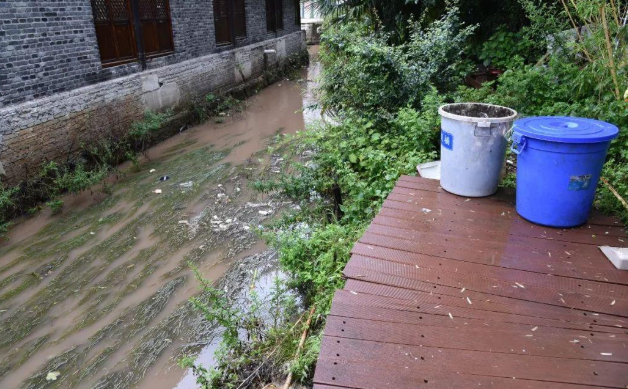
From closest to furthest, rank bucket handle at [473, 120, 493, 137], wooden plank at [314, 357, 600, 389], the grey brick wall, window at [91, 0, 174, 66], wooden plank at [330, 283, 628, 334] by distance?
wooden plank at [314, 357, 600, 389], wooden plank at [330, 283, 628, 334], bucket handle at [473, 120, 493, 137], the grey brick wall, window at [91, 0, 174, 66]

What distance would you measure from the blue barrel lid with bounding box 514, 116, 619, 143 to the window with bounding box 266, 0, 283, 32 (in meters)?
14.4

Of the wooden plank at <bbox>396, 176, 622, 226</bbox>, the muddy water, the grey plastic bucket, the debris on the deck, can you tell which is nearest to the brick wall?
the muddy water

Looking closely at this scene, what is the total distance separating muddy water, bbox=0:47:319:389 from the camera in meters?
3.68

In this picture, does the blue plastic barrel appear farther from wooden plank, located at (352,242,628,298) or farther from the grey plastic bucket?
wooden plank, located at (352,242,628,298)

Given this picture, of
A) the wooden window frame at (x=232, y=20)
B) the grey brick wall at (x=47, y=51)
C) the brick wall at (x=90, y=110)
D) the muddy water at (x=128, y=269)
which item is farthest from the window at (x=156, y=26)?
the muddy water at (x=128, y=269)

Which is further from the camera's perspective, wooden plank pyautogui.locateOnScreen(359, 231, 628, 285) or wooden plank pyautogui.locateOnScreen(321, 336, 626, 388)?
wooden plank pyautogui.locateOnScreen(359, 231, 628, 285)

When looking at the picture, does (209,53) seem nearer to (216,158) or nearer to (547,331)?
(216,158)

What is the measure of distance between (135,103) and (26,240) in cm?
392

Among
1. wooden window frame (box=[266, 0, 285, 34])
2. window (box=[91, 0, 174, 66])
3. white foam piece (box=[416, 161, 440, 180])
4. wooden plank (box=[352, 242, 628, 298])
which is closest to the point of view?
wooden plank (box=[352, 242, 628, 298])

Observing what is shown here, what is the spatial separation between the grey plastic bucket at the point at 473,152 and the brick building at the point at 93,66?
5.65 metres

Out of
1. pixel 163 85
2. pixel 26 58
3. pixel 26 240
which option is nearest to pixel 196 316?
pixel 26 240

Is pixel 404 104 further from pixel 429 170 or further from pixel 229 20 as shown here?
pixel 229 20

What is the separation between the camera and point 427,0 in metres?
7.47

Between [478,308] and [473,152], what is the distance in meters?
1.63
